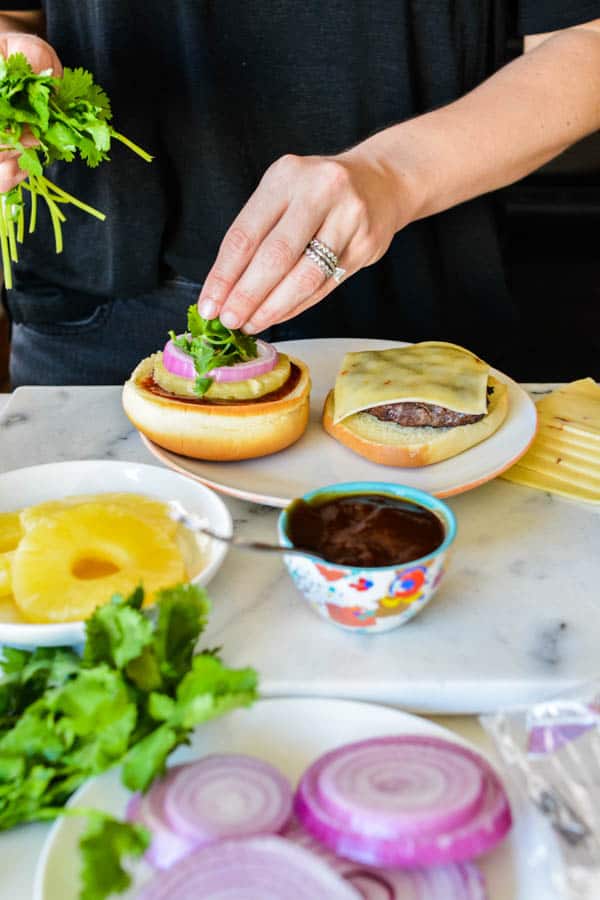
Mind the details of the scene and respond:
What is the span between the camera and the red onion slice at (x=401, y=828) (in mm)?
843

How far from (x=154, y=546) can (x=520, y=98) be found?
1199 mm

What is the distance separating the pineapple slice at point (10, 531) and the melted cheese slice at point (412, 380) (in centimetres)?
55

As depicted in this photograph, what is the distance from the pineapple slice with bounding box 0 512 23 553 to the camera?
1331 mm

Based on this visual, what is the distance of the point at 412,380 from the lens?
169 cm

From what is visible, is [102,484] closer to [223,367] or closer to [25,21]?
[223,367]

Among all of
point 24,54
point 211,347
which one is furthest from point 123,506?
point 24,54

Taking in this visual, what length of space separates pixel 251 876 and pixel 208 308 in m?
0.96

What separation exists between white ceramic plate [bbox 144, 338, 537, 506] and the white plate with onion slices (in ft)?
1.41

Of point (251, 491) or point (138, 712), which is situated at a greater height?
point (138, 712)

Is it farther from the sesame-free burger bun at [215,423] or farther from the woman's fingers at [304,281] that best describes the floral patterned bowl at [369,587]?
the woman's fingers at [304,281]

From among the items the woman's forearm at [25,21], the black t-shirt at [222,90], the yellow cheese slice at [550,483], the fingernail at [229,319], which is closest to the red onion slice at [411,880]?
the yellow cheese slice at [550,483]

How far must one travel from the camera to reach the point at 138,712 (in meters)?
0.98

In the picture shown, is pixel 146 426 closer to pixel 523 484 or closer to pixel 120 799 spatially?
pixel 523 484

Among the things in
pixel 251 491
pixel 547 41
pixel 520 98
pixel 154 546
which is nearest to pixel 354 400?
pixel 251 491
